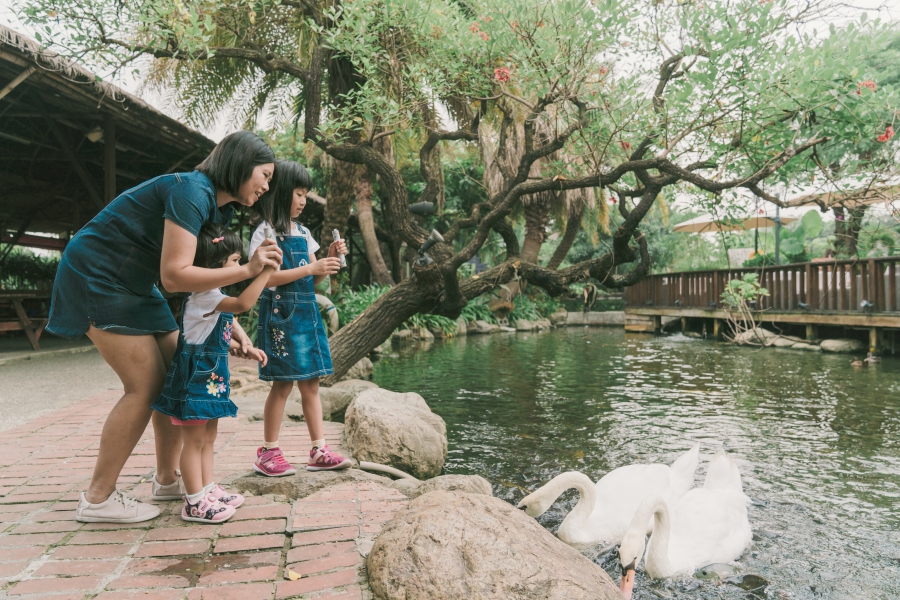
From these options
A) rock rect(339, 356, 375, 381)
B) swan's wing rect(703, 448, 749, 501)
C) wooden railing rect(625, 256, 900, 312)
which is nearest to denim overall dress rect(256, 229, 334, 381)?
swan's wing rect(703, 448, 749, 501)

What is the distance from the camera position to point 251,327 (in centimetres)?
1045

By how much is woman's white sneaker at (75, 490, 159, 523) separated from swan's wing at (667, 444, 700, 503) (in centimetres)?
318

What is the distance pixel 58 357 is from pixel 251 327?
308 centimetres

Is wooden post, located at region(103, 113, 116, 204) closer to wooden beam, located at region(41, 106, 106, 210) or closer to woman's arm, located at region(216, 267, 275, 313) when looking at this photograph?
wooden beam, located at region(41, 106, 106, 210)

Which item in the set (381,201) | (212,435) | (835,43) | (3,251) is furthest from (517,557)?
(381,201)

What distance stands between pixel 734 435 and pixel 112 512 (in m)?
5.56

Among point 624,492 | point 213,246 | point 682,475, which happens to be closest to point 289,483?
point 213,246

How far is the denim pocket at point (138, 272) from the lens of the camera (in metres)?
2.29

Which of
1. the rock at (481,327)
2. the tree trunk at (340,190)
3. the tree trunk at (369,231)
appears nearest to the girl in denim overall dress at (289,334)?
the tree trunk at (340,190)

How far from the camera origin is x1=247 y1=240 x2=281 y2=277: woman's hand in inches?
88.3

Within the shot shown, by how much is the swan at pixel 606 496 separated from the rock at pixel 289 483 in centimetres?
107

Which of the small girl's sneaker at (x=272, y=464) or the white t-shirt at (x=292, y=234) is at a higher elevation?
the white t-shirt at (x=292, y=234)

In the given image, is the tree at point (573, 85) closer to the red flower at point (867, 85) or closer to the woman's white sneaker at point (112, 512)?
the red flower at point (867, 85)

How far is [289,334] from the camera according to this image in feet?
10.2
